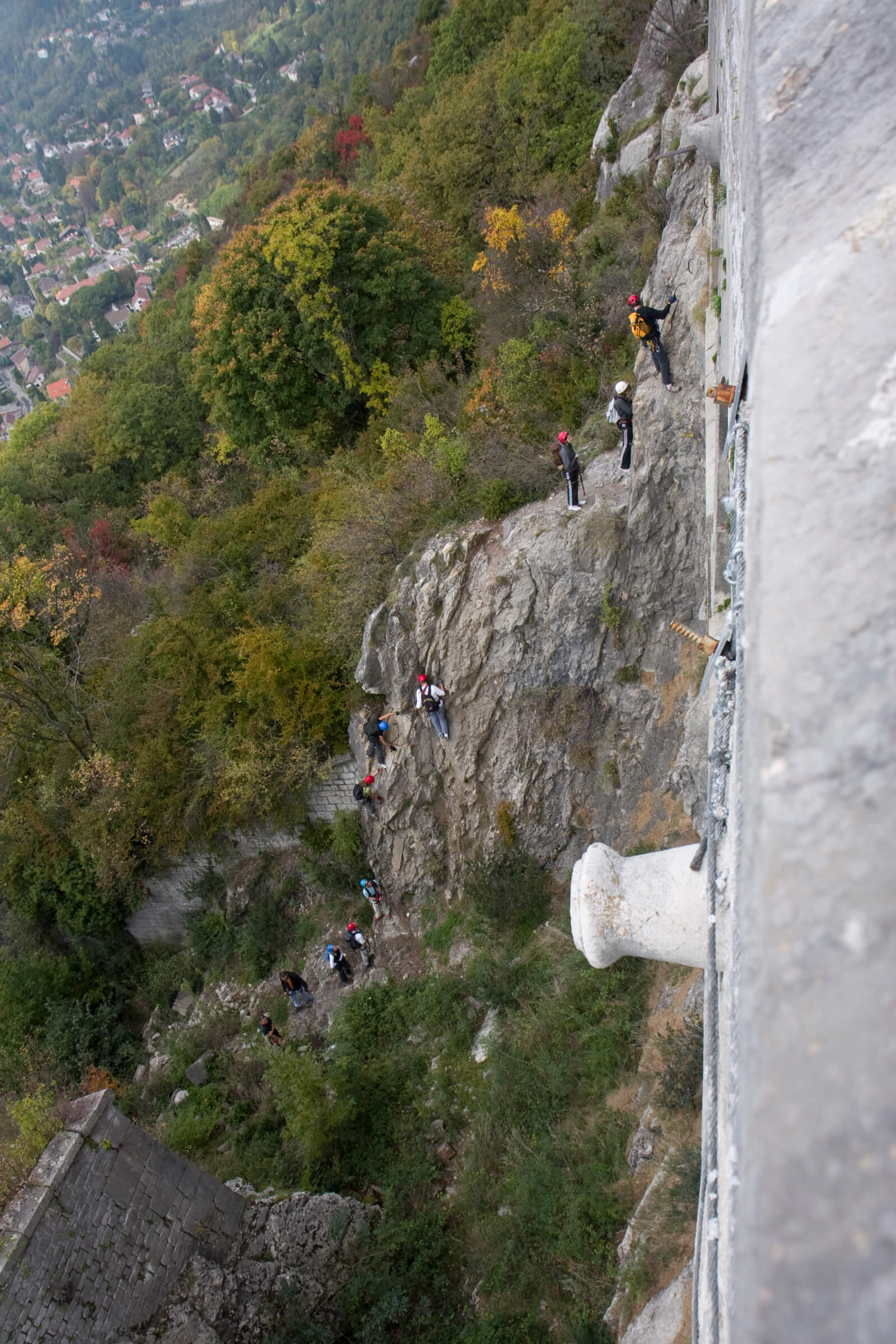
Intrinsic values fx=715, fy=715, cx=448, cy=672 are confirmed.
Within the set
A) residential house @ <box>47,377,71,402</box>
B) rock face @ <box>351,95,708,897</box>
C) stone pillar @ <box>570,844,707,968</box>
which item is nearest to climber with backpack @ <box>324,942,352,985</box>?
rock face @ <box>351,95,708,897</box>

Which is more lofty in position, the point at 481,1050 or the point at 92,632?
the point at 92,632

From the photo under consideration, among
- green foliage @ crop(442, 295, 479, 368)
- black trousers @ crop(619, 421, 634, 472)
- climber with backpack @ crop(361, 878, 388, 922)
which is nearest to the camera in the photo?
black trousers @ crop(619, 421, 634, 472)

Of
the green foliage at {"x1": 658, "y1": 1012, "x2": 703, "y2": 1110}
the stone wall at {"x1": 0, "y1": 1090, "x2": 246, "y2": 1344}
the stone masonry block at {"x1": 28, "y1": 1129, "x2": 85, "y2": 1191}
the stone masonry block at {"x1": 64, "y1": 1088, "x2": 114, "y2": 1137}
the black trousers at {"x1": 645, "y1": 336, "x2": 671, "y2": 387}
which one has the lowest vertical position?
the green foliage at {"x1": 658, "y1": 1012, "x2": 703, "y2": 1110}

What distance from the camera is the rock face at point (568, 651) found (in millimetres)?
7953

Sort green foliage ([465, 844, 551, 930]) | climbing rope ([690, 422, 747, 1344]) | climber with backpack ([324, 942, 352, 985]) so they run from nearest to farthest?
1. climbing rope ([690, 422, 747, 1344])
2. green foliage ([465, 844, 551, 930])
3. climber with backpack ([324, 942, 352, 985])

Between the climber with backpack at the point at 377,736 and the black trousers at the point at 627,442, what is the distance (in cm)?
479

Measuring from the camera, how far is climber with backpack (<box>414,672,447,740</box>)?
9742 millimetres

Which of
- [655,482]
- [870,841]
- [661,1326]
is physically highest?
[870,841]

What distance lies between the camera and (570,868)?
9.65 metres

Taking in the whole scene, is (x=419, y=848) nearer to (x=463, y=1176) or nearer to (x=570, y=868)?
(x=570, y=868)

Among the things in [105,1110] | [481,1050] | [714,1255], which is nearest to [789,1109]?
[714,1255]

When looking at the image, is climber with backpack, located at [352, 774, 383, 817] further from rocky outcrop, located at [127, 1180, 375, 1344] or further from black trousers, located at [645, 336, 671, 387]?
black trousers, located at [645, 336, 671, 387]

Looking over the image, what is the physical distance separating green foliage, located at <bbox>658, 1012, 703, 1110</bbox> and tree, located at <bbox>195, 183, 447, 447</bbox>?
1277cm

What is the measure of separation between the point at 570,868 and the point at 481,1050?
8.18ft
